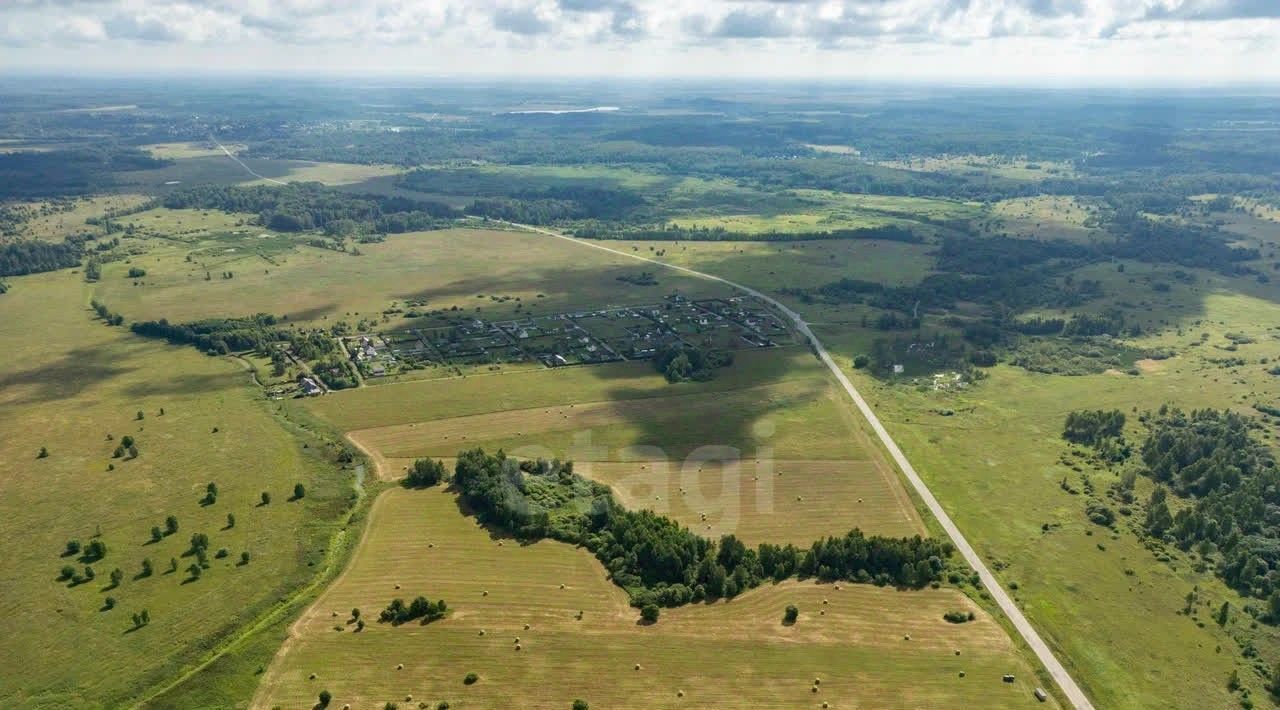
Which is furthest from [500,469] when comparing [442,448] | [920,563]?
[920,563]

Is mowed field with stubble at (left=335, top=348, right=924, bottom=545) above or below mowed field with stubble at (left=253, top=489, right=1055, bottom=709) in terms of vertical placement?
above

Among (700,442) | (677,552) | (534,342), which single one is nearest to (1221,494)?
(700,442)

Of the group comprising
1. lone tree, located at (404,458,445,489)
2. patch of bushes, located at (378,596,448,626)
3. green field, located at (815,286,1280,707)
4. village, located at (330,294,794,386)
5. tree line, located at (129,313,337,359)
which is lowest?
green field, located at (815,286,1280,707)

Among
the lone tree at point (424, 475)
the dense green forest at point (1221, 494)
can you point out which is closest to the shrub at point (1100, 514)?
the dense green forest at point (1221, 494)

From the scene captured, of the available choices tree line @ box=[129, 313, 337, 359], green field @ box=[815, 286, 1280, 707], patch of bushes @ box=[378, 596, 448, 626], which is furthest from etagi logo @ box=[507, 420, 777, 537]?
tree line @ box=[129, 313, 337, 359]

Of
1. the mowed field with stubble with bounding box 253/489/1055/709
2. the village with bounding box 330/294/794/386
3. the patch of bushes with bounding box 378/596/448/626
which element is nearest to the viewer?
the mowed field with stubble with bounding box 253/489/1055/709

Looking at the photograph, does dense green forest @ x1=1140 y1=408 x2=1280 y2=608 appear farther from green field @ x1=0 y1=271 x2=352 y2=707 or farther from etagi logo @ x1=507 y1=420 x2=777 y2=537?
green field @ x1=0 y1=271 x2=352 y2=707
